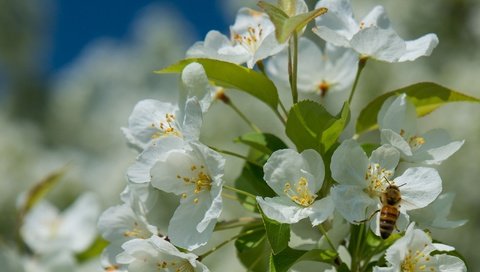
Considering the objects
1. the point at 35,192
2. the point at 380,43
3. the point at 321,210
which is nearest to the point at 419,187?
the point at 321,210

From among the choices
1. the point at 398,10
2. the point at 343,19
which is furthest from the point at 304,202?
the point at 398,10

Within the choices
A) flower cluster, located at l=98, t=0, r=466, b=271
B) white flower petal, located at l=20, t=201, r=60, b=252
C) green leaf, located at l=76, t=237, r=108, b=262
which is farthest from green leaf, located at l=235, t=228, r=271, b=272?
white flower petal, located at l=20, t=201, r=60, b=252

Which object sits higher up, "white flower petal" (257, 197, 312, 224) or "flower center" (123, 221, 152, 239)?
"white flower petal" (257, 197, 312, 224)

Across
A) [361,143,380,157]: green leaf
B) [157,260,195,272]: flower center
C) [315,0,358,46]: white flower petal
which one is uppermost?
[315,0,358,46]: white flower petal

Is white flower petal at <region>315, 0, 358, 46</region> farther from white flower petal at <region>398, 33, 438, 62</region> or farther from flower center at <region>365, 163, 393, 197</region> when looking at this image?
flower center at <region>365, 163, 393, 197</region>

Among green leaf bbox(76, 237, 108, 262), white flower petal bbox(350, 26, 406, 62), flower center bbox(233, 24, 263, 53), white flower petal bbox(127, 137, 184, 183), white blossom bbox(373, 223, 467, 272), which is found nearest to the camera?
white blossom bbox(373, 223, 467, 272)

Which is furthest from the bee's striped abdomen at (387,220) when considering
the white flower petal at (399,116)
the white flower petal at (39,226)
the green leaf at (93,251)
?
the white flower petal at (39,226)
